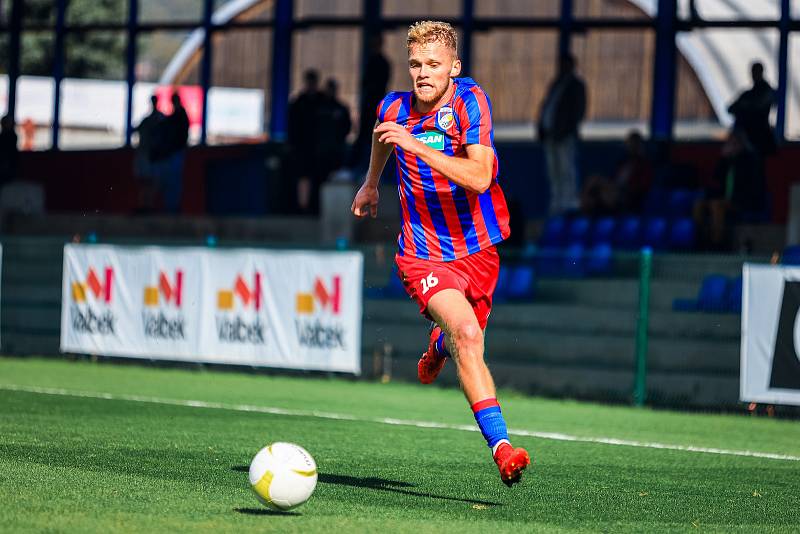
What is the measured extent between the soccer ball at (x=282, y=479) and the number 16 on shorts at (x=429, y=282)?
4.29 ft

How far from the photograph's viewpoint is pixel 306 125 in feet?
68.9

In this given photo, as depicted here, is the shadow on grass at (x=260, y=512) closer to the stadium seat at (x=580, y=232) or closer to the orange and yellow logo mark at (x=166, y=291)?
the orange and yellow logo mark at (x=166, y=291)

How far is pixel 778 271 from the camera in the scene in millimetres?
13180

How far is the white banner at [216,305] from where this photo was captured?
1570 cm

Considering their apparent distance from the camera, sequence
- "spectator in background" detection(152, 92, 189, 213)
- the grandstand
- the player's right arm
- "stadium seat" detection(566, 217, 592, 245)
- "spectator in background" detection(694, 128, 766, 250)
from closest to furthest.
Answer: the player's right arm
the grandstand
"spectator in background" detection(694, 128, 766, 250)
"stadium seat" detection(566, 217, 592, 245)
"spectator in background" detection(152, 92, 189, 213)

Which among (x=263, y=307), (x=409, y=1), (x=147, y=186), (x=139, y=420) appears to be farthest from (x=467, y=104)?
(x=409, y=1)

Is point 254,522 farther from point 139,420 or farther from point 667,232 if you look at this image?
point 667,232

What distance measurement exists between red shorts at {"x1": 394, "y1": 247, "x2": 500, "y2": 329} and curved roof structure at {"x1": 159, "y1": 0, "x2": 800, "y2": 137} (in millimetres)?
27861

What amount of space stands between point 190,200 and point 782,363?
53.7 ft

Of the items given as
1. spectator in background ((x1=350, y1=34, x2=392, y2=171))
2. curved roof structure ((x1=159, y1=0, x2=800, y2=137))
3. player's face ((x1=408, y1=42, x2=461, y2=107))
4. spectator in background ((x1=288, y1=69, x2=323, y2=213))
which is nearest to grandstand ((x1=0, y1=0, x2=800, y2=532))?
spectator in background ((x1=288, y1=69, x2=323, y2=213))

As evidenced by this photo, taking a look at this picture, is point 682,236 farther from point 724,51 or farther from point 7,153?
point 724,51

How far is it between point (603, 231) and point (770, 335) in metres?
4.59

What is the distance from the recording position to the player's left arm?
7.19 m

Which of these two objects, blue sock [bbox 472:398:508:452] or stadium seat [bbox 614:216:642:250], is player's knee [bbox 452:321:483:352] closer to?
blue sock [bbox 472:398:508:452]
